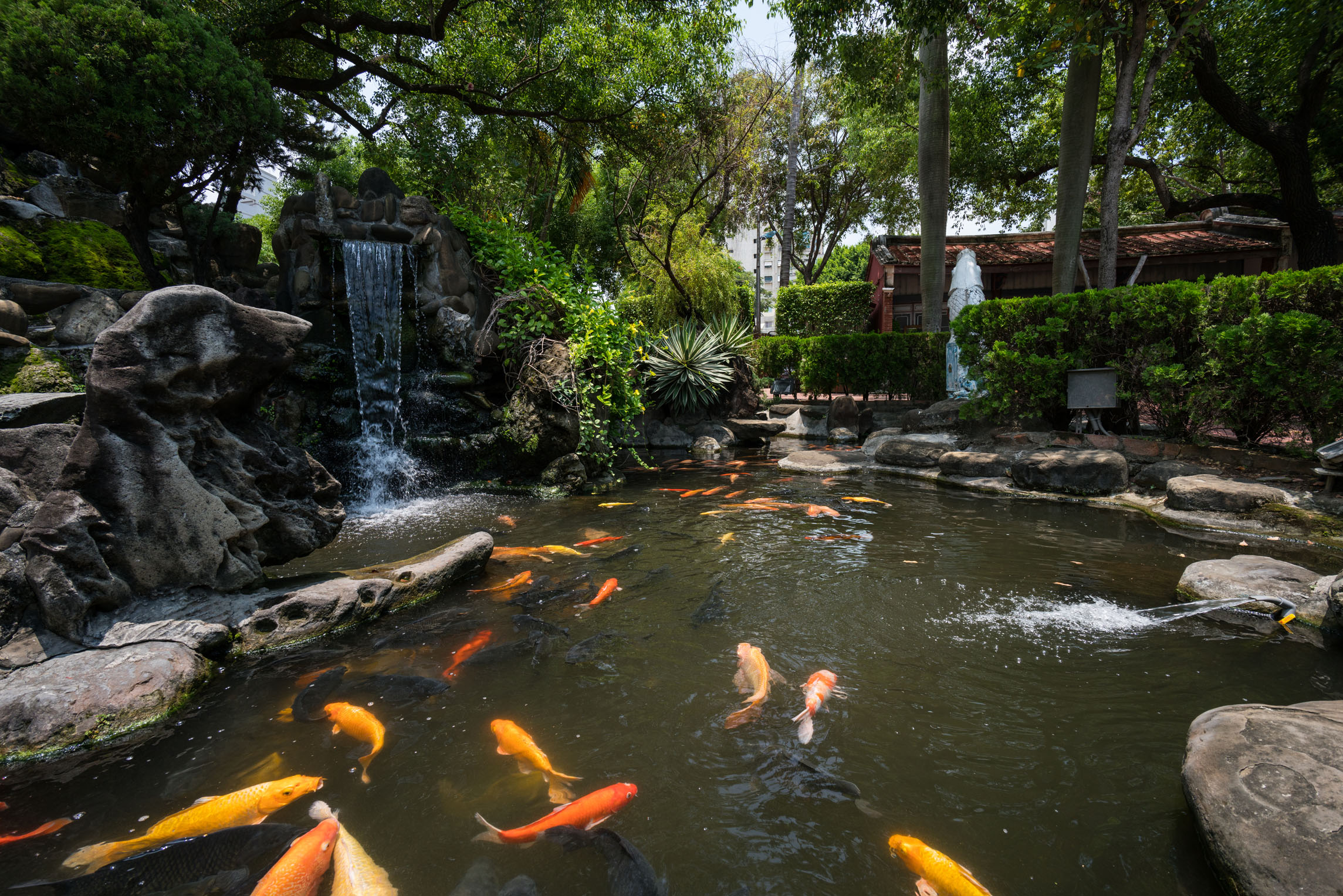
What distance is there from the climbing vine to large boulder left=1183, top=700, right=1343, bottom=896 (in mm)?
7824

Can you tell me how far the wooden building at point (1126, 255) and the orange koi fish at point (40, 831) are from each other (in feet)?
62.7

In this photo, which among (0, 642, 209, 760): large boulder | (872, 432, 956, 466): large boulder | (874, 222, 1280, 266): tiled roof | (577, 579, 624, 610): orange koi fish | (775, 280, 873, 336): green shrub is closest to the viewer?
(0, 642, 209, 760): large boulder

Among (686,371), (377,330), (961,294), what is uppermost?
(961,294)

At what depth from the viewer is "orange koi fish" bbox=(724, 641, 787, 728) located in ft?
10.2

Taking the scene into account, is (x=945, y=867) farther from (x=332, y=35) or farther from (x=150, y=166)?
(x=332, y=35)

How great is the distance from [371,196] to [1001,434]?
37.9ft

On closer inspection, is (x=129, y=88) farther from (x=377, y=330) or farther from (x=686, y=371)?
(x=686, y=371)

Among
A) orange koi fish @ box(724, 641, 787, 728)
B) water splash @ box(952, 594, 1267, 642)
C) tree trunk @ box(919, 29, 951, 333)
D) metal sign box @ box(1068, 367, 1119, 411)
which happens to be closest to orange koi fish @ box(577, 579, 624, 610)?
orange koi fish @ box(724, 641, 787, 728)

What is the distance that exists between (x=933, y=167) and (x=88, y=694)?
1695 centimetres

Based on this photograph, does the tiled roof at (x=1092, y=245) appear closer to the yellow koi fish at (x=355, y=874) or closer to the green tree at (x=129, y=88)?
the green tree at (x=129, y=88)

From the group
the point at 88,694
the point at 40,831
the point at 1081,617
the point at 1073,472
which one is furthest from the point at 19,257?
the point at 1073,472

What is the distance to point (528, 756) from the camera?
2783mm

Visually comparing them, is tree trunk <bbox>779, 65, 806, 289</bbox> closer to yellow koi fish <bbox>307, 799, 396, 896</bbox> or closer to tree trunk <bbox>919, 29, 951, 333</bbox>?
tree trunk <bbox>919, 29, 951, 333</bbox>

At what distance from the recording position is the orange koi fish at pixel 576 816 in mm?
2334
